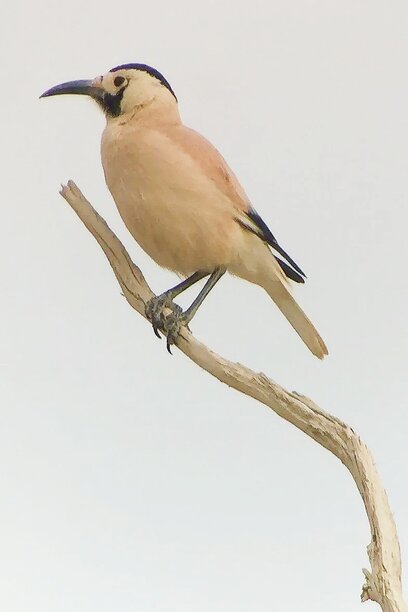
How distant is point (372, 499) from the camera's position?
3.03ft

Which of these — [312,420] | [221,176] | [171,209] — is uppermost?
[221,176]

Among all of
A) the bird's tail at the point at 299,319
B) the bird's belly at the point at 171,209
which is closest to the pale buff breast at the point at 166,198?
the bird's belly at the point at 171,209

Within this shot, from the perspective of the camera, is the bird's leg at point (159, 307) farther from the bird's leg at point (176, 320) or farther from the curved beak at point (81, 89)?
the curved beak at point (81, 89)

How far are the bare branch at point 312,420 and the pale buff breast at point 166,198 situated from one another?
0.27 ft

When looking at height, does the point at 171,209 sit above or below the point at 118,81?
below

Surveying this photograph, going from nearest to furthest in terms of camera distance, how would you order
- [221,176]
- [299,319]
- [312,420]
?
[312,420]
[221,176]
[299,319]

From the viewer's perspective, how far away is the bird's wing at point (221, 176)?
1.10 m

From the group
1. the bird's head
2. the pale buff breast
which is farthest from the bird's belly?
the bird's head

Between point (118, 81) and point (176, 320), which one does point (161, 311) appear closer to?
point (176, 320)

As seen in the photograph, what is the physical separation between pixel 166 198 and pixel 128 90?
221mm

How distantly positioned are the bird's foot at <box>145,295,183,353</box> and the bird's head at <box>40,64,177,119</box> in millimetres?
307

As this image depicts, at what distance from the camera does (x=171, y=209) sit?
107 cm

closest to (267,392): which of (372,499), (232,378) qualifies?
(232,378)

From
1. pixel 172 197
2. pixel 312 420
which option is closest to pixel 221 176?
pixel 172 197
